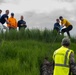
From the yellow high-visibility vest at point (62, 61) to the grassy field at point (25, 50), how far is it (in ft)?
25.1

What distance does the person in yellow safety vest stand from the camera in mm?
11537

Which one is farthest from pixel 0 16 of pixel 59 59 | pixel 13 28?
pixel 59 59

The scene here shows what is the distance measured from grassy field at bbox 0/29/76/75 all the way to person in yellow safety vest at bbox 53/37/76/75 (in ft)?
25.2

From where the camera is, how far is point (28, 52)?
912 inches

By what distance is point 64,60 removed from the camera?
11.6 m

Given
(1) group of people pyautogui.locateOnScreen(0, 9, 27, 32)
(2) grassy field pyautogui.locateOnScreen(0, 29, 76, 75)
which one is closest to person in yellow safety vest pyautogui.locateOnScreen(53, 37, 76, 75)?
(2) grassy field pyautogui.locateOnScreen(0, 29, 76, 75)

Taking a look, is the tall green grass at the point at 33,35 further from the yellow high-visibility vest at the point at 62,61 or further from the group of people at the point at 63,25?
the yellow high-visibility vest at the point at 62,61

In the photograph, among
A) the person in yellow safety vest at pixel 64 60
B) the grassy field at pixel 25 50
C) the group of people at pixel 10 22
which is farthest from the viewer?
the group of people at pixel 10 22

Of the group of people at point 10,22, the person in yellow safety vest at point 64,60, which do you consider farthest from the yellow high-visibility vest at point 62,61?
the group of people at point 10,22

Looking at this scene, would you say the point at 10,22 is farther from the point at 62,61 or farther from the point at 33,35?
the point at 62,61

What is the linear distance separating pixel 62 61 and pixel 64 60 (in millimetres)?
66

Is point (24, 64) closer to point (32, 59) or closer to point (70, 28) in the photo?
point (32, 59)

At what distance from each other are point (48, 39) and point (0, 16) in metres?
5.07

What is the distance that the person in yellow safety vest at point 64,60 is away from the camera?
1154cm
